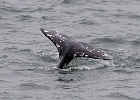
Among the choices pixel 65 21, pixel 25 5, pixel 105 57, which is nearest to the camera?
pixel 105 57

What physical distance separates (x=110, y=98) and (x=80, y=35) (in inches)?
278

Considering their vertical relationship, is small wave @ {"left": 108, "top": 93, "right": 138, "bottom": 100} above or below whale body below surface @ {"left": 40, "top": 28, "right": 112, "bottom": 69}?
below

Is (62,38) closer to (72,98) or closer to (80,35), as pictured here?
(72,98)

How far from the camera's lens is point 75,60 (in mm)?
16828

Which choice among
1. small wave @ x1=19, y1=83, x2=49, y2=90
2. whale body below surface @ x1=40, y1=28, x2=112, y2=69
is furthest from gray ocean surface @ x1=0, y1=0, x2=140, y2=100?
whale body below surface @ x1=40, y1=28, x2=112, y2=69

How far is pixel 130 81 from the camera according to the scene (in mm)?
14766

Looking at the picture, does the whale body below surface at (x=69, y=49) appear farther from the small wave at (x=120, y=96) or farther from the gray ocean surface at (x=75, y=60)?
the small wave at (x=120, y=96)

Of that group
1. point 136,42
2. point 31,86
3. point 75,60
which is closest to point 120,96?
point 31,86

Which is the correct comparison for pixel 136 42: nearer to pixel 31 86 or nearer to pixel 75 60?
pixel 75 60

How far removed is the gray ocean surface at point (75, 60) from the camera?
1395 cm

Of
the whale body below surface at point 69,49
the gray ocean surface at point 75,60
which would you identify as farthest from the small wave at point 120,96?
the whale body below surface at point 69,49

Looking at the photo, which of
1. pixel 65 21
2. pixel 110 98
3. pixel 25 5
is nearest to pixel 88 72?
pixel 110 98

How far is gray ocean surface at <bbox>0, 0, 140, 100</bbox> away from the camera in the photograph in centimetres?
1395

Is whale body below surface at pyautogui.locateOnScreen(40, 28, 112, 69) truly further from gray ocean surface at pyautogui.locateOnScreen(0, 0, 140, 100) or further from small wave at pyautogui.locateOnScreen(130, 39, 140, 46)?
A: small wave at pyautogui.locateOnScreen(130, 39, 140, 46)
